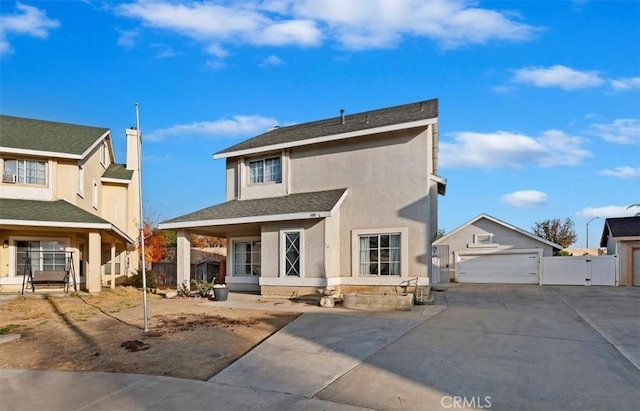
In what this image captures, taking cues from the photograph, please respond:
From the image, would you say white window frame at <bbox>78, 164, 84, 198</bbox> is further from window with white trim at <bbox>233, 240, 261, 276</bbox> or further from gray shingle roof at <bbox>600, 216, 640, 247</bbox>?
gray shingle roof at <bbox>600, 216, 640, 247</bbox>

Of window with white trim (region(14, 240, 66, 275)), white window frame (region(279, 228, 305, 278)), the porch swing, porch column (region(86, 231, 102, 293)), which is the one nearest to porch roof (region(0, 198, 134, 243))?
porch column (region(86, 231, 102, 293))

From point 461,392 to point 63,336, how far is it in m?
8.40

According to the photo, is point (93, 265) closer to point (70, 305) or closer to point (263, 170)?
point (70, 305)

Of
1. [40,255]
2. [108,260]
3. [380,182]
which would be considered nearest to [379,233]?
[380,182]

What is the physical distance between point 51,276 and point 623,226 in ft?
92.4

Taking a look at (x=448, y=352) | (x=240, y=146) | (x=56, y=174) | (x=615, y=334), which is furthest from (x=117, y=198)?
(x=615, y=334)

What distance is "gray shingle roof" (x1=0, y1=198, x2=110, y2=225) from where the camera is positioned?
16203mm

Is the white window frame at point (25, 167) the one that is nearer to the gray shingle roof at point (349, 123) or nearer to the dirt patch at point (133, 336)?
the dirt patch at point (133, 336)

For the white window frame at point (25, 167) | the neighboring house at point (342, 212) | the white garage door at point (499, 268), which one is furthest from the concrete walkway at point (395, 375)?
the white garage door at point (499, 268)

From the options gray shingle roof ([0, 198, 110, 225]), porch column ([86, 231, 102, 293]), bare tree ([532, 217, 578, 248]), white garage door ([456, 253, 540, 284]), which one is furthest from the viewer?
bare tree ([532, 217, 578, 248])

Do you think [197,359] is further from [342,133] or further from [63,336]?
[342,133]

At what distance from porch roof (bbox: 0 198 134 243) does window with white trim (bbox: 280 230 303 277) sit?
24.3 ft

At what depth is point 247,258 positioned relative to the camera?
60.3 feet

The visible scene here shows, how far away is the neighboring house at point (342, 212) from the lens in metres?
15.0
